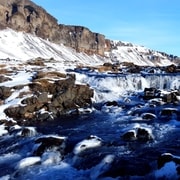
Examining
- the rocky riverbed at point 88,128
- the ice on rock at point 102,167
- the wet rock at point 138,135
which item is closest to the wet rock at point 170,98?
the rocky riverbed at point 88,128

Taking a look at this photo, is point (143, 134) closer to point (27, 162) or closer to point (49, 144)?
point (49, 144)

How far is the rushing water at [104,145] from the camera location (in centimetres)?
2134

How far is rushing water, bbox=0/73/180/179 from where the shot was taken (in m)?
21.3

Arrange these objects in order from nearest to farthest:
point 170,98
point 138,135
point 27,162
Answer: point 27,162 < point 138,135 < point 170,98

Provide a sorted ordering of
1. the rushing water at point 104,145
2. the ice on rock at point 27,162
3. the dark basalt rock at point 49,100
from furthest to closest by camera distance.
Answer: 1. the dark basalt rock at point 49,100
2. the ice on rock at point 27,162
3. the rushing water at point 104,145

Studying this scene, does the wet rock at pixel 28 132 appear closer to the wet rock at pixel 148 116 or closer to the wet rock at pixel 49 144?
the wet rock at pixel 49 144

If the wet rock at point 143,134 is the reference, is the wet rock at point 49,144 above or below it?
below

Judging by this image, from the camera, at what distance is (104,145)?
2634cm

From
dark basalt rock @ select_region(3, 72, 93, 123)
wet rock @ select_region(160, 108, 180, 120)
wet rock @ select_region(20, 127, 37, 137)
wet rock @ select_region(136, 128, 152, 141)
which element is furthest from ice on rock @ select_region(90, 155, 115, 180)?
dark basalt rock @ select_region(3, 72, 93, 123)

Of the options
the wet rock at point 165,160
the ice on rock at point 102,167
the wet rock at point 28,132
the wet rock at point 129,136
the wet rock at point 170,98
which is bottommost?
the wet rock at point 28,132

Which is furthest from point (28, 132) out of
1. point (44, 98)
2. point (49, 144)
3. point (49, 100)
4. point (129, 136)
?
point (49, 100)

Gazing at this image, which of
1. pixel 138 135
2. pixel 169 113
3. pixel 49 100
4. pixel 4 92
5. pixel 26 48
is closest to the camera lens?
pixel 138 135

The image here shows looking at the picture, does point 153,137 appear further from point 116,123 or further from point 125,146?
point 116,123

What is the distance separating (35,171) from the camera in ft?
72.1
